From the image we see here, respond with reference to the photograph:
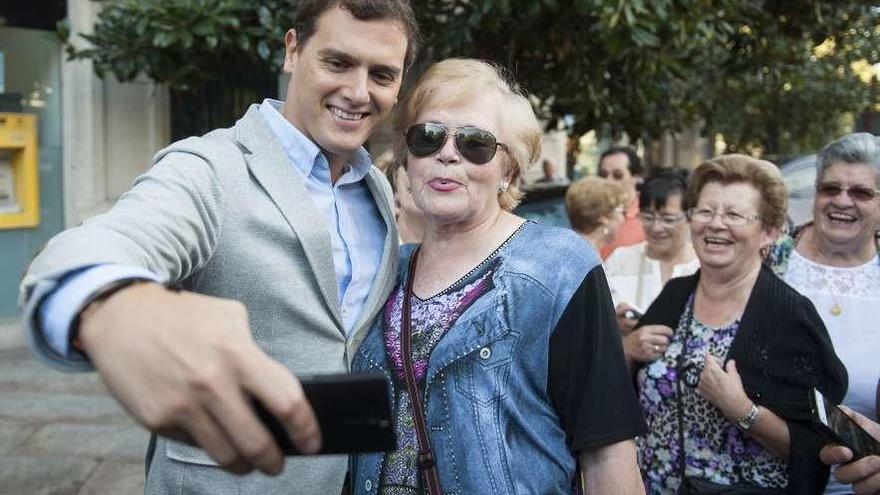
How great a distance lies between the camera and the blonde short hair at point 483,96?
85.2 inches

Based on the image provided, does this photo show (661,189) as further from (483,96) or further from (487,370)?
(487,370)

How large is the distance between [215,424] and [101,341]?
6.3 inches

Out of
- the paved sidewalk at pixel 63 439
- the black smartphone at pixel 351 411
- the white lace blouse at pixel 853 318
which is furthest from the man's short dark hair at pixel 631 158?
the black smartphone at pixel 351 411

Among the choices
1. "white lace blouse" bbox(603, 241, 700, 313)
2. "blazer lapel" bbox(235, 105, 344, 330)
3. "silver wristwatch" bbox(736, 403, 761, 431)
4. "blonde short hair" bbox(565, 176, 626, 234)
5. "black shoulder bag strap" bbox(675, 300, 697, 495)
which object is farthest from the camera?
"blonde short hair" bbox(565, 176, 626, 234)

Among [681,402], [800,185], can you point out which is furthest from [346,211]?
[800,185]

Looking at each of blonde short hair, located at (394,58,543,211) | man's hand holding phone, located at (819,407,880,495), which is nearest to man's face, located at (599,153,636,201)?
man's hand holding phone, located at (819,407,880,495)

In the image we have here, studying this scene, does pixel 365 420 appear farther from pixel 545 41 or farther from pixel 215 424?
pixel 545 41

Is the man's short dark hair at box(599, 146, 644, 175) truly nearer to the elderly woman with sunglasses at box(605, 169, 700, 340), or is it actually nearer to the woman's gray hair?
the elderly woman with sunglasses at box(605, 169, 700, 340)

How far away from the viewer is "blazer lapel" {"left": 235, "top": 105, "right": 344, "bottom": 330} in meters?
1.84

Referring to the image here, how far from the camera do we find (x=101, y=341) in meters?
0.92

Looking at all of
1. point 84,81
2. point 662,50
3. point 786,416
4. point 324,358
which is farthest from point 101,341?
point 84,81

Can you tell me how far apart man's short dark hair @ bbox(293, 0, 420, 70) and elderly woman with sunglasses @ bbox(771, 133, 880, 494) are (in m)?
1.85

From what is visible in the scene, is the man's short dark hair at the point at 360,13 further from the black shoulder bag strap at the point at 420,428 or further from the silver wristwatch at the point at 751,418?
the silver wristwatch at the point at 751,418

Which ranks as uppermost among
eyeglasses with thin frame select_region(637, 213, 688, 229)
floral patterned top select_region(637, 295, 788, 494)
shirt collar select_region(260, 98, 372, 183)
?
shirt collar select_region(260, 98, 372, 183)
